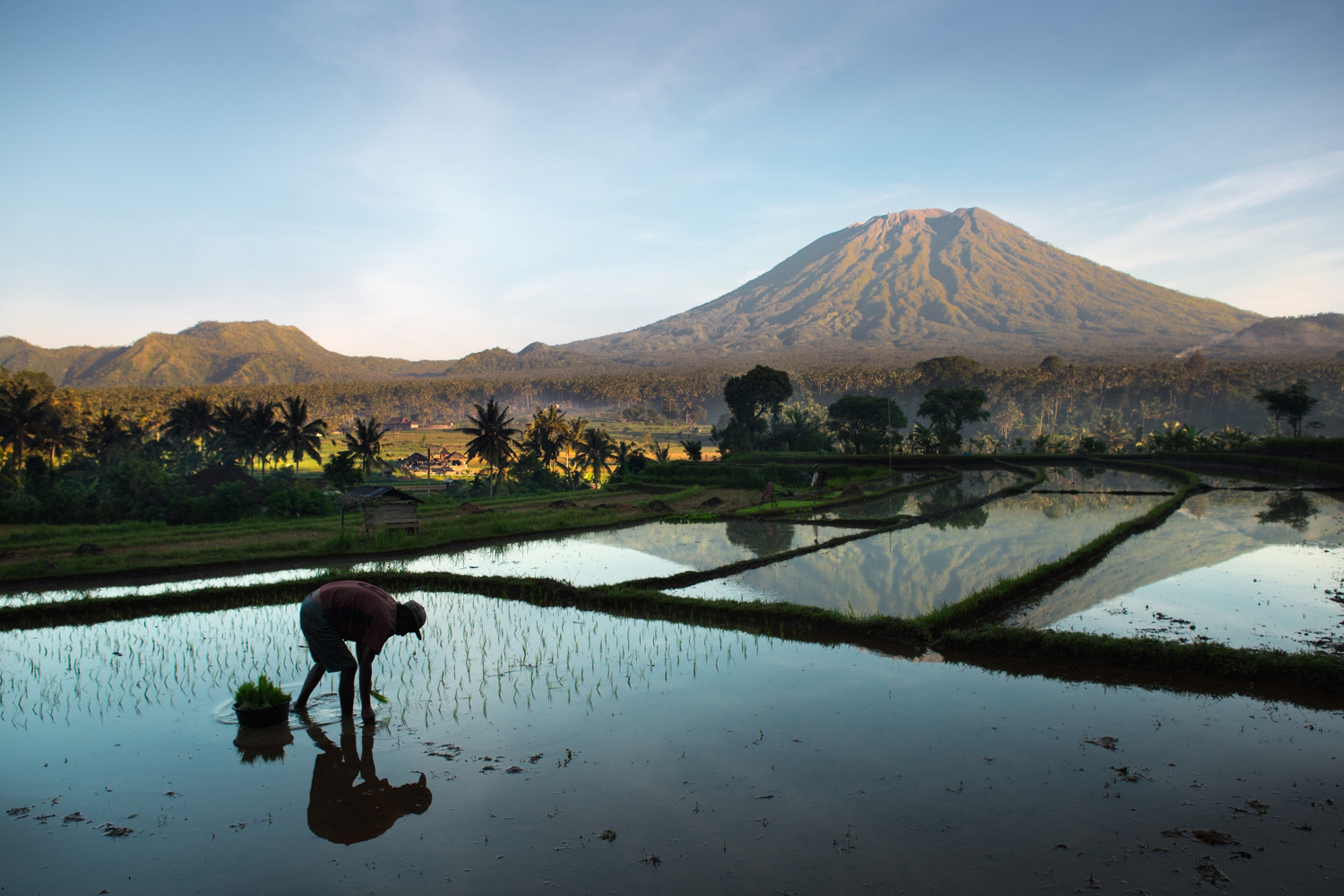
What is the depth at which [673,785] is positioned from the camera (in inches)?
221

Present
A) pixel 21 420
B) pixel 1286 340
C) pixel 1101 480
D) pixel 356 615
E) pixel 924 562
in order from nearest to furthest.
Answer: pixel 356 615
pixel 924 562
pixel 1101 480
pixel 21 420
pixel 1286 340

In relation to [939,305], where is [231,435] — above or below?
below

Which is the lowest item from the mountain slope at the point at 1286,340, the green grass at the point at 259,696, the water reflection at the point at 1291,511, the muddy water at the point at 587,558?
the muddy water at the point at 587,558

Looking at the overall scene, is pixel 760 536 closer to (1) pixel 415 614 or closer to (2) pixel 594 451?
(1) pixel 415 614

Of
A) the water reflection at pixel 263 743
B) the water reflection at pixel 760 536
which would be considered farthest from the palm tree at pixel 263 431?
the water reflection at pixel 263 743

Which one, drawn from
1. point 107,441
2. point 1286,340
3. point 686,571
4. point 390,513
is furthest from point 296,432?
point 1286,340

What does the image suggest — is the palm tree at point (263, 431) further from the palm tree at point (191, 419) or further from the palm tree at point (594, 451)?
the palm tree at point (594, 451)

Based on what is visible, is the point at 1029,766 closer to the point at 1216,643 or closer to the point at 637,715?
the point at 637,715

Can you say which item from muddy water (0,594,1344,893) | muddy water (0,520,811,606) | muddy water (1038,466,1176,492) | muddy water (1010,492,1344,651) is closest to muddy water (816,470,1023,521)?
muddy water (1038,466,1176,492)

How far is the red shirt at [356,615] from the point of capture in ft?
20.5

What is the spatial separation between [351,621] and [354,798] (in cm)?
141

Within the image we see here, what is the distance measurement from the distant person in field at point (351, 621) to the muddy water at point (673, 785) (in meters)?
0.77

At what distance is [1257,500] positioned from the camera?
22578mm

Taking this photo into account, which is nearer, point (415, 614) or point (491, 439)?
point (415, 614)
